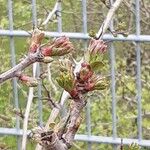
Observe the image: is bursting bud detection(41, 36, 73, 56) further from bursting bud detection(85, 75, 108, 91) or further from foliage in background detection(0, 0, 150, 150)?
foliage in background detection(0, 0, 150, 150)

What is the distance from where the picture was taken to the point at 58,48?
71 cm

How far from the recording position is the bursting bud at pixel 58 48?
27.7 inches

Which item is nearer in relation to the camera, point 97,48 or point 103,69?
point 97,48

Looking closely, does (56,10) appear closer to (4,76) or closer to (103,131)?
(103,131)

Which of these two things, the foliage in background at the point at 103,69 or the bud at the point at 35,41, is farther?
the foliage in background at the point at 103,69

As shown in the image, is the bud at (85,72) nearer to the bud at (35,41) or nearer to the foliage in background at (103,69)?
the bud at (35,41)

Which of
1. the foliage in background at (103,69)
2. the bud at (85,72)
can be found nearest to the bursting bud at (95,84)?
the bud at (85,72)

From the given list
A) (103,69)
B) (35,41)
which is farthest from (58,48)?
→ (103,69)

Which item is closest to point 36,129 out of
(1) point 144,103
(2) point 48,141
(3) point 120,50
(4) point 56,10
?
(2) point 48,141

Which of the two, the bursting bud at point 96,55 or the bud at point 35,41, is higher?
the bud at point 35,41

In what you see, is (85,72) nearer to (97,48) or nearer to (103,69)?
(97,48)

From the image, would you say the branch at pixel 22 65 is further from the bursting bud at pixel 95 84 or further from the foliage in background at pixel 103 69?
the foliage in background at pixel 103 69

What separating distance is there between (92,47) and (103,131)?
258 centimetres

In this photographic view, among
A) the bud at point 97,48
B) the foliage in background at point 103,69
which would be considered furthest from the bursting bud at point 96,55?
the foliage in background at point 103,69
